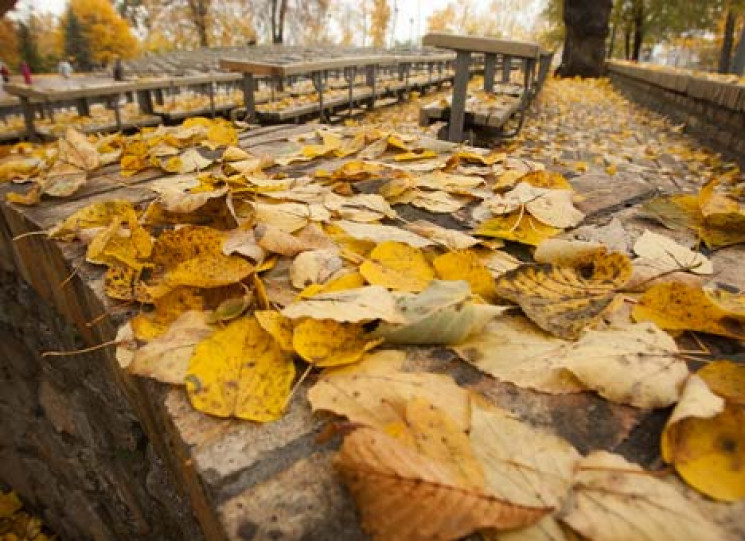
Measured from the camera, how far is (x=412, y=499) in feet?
1.57

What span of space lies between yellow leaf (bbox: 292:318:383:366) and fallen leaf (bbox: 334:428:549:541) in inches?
7.6

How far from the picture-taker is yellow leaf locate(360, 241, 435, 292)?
87 centimetres

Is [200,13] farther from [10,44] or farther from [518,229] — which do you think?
[518,229]

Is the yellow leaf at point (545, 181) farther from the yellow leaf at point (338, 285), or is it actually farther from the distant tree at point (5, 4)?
the distant tree at point (5, 4)

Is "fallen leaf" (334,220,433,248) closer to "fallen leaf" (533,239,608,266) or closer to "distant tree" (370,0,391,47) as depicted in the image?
"fallen leaf" (533,239,608,266)

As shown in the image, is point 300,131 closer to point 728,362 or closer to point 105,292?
point 105,292

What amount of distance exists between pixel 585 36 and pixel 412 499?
15.1 meters

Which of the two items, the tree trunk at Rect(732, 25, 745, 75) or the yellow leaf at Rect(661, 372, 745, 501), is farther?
the tree trunk at Rect(732, 25, 745, 75)

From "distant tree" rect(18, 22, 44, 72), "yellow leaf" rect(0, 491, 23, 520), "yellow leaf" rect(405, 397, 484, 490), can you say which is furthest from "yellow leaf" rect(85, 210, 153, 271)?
"distant tree" rect(18, 22, 44, 72)

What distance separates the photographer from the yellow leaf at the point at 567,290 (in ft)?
2.58

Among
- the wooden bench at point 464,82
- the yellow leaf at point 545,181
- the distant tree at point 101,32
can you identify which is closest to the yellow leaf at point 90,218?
the yellow leaf at point 545,181

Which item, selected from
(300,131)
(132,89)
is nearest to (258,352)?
(300,131)

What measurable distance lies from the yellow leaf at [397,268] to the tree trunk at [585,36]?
45.1 feet

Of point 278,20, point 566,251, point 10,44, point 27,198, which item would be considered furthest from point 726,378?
point 10,44
